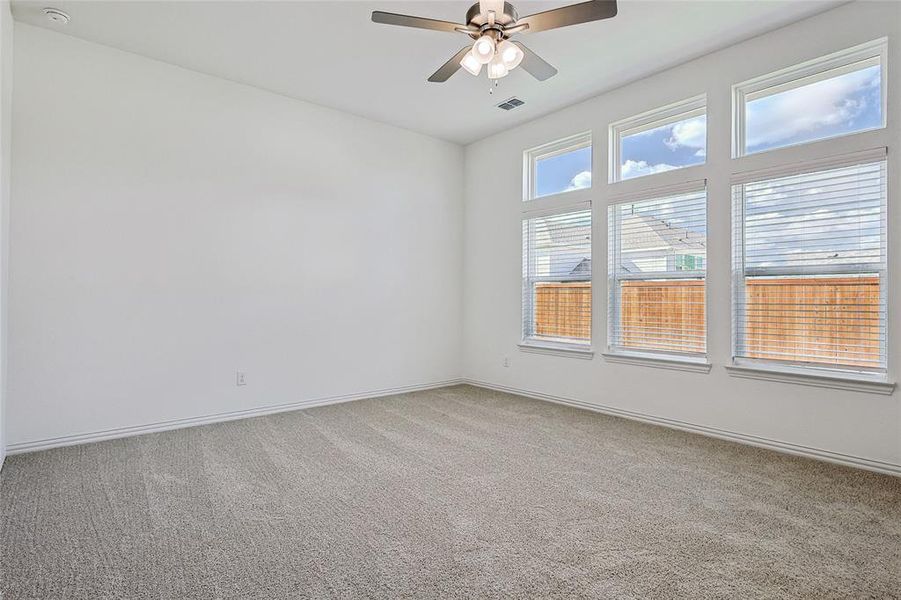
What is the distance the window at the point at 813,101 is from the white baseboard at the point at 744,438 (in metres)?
2.19

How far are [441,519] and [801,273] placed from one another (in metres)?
3.05

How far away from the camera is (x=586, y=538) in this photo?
2.15 metres

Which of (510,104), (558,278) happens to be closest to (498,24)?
(510,104)

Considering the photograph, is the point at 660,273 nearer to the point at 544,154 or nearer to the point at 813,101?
the point at 813,101

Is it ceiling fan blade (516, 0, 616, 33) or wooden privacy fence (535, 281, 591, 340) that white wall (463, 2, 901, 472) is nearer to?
wooden privacy fence (535, 281, 591, 340)

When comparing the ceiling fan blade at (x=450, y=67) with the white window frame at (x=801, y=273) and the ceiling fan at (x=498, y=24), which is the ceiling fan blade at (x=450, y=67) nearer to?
the ceiling fan at (x=498, y=24)

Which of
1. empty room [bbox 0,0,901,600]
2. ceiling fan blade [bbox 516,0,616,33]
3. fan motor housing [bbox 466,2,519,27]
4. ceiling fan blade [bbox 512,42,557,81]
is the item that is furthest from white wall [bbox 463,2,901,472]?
fan motor housing [bbox 466,2,519,27]

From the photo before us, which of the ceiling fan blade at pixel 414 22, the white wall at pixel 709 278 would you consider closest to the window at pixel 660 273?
the white wall at pixel 709 278

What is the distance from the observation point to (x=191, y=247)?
3.96m

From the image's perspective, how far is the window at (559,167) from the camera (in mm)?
4777

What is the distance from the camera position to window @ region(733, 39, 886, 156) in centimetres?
304

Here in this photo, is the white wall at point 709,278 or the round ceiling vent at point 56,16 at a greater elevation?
the round ceiling vent at point 56,16

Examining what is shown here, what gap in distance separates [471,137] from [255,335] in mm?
3461

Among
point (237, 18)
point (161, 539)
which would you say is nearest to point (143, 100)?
point (237, 18)
